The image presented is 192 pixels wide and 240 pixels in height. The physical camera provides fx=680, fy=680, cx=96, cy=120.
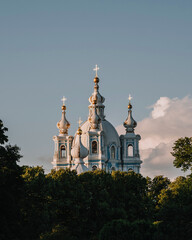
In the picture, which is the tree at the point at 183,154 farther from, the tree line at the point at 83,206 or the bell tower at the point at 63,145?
the bell tower at the point at 63,145

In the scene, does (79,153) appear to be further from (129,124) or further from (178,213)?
(178,213)

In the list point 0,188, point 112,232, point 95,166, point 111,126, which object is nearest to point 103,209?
point 112,232

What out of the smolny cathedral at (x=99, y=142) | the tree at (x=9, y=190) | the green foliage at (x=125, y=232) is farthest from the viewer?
the smolny cathedral at (x=99, y=142)

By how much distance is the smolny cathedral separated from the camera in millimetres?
90188

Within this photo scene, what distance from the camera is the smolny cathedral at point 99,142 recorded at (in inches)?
3551

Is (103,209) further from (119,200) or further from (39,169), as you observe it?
(39,169)

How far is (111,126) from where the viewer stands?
311ft

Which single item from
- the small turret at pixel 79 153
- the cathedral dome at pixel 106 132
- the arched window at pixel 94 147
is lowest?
the small turret at pixel 79 153

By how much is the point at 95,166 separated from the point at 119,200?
2820cm

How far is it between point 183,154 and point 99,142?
30579mm

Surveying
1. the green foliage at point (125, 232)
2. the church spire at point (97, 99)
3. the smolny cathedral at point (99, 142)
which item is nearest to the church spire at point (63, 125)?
the smolny cathedral at point (99, 142)

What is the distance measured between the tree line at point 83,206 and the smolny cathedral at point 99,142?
1936cm

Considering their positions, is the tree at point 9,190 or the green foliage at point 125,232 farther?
the green foliage at point 125,232

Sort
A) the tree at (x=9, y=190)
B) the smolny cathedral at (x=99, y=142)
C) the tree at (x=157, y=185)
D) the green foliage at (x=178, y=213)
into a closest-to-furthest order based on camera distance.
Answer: the tree at (x=9, y=190) < the green foliage at (x=178, y=213) < the tree at (x=157, y=185) < the smolny cathedral at (x=99, y=142)
